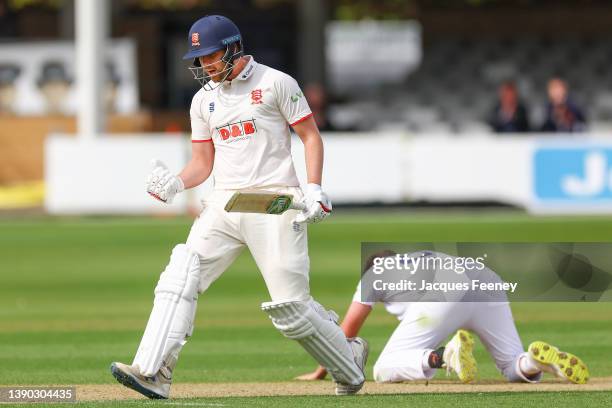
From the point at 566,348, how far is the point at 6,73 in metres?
18.5

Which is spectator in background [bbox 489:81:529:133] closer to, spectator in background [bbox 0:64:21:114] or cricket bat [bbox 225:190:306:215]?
spectator in background [bbox 0:64:21:114]

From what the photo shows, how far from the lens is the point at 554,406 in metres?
7.54

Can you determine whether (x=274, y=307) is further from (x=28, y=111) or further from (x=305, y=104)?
(x=28, y=111)

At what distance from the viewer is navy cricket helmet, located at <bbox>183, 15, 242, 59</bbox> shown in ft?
25.2

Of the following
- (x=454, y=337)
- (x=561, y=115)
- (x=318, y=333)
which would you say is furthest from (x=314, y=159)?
(x=561, y=115)

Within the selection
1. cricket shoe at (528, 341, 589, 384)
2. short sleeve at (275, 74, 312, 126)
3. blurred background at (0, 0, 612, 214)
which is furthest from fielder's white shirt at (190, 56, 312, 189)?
blurred background at (0, 0, 612, 214)

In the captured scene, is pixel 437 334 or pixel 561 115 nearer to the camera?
pixel 437 334

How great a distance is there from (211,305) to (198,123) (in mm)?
5702

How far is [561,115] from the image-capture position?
21.3 m

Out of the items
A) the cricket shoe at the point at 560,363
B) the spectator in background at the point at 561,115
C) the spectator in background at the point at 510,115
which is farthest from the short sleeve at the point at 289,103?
the spectator in background at the point at 510,115

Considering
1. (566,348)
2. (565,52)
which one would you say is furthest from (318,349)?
(565,52)

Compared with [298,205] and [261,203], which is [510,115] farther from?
[261,203]

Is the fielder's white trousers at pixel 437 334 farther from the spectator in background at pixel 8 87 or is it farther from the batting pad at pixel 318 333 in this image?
the spectator in background at pixel 8 87

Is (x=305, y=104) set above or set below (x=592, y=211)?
above
